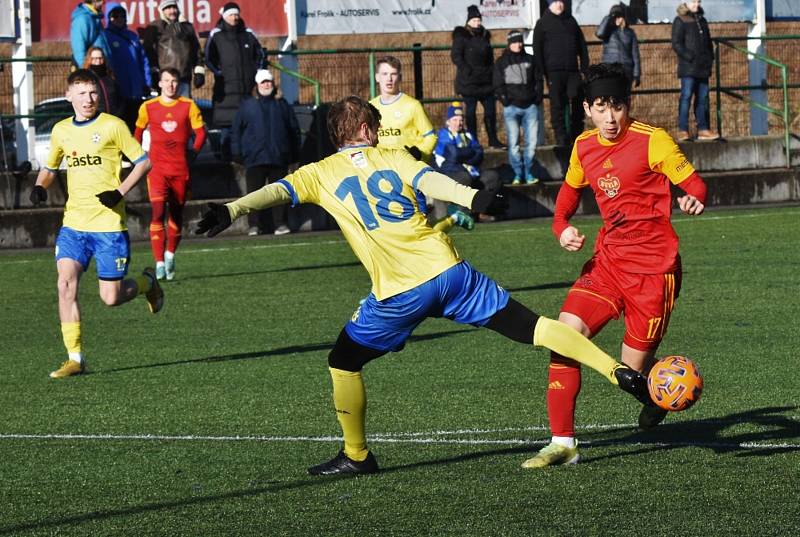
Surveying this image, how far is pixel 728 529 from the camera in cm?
567

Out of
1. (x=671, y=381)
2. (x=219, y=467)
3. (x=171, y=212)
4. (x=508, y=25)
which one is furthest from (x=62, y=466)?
(x=508, y=25)

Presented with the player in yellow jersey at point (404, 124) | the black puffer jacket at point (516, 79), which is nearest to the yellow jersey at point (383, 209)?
the player in yellow jersey at point (404, 124)

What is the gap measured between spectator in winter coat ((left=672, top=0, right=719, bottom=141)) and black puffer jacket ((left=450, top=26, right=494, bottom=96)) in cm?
287

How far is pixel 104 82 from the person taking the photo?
726 inches

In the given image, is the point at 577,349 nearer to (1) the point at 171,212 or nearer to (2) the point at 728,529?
(2) the point at 728,529

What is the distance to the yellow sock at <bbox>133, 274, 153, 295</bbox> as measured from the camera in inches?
450

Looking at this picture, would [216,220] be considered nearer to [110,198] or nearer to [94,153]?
[110,198]

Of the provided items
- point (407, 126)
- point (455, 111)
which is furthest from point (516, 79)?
point (407, 126)

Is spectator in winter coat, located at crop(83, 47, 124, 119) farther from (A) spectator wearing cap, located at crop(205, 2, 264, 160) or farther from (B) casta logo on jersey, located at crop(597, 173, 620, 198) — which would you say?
(B) casta logo on jersey, located at crop(597, 173, 620, 198)

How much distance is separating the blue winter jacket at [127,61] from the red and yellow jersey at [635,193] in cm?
1249

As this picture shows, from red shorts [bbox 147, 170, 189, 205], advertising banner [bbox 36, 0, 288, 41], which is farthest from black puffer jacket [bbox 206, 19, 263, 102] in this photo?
red shorts [bbox 147, 170, 189, 205]

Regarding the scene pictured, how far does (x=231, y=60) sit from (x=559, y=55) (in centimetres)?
450

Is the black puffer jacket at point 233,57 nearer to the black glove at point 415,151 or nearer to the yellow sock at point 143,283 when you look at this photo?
the black glove at point 415,151

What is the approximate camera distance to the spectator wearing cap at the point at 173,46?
1948 cm
